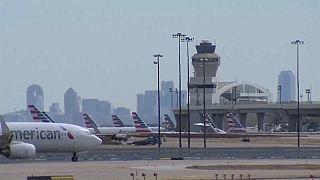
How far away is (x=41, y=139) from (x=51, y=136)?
914mm

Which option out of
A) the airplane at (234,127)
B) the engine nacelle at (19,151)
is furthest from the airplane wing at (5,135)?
the airplane at (234,127)

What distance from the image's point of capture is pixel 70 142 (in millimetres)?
76312

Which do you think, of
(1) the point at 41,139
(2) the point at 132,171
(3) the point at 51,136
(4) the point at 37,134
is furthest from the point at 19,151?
(2) the point at 132,171

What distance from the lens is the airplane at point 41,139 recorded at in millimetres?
71250

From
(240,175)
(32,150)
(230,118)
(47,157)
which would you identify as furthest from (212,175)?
(230,118)

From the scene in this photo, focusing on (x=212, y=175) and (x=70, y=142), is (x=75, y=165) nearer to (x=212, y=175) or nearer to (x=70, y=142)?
(x=70, y=142)

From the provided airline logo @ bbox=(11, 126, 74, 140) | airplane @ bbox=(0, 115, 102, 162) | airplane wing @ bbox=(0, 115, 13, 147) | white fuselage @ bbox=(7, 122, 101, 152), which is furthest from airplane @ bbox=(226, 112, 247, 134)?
airplane wing @ bbox=(0, 115, 13, 147)

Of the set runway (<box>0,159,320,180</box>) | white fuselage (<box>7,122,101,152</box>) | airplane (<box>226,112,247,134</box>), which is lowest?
runway (<box>0,159,320,180</box>)

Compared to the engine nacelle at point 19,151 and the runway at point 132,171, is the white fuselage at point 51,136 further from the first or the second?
the runway at point 132,171

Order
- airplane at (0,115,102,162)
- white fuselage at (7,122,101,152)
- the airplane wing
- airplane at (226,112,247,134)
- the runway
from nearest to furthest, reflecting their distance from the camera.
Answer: the runway → the airplane wing → airplane at (0,115,102,162) → white fuselage at (7,122,101,152) → airplane at (226,112,247,134)

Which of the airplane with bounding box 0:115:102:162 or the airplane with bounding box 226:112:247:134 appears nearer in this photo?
the airplane with bounding box 0:115:102:162

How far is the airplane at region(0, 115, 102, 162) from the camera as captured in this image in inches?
2805

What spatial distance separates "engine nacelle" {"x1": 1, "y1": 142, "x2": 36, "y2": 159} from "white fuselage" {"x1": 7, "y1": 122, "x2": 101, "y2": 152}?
7.37 ft

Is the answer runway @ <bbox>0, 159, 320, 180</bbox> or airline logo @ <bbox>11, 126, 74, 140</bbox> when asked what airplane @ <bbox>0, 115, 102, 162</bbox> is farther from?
runway @ <bbox>0, 159, 320, 180</bbox>
